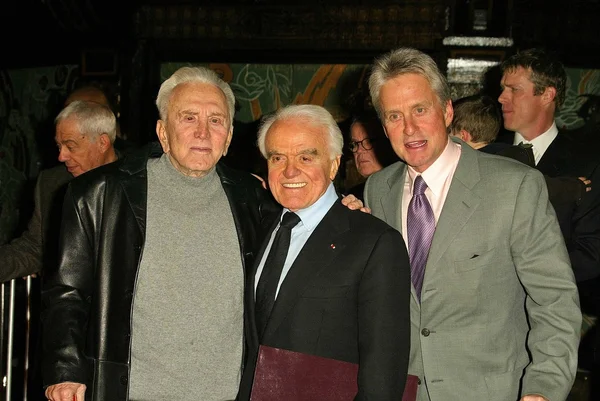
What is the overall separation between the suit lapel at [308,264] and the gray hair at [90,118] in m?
2.34

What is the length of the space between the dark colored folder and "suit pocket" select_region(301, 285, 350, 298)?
205 millimetres

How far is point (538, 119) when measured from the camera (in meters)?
4.31

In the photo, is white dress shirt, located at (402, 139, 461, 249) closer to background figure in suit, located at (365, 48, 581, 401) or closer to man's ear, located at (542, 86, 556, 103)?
background figure in suit, located at (365, 48, 581, 401)

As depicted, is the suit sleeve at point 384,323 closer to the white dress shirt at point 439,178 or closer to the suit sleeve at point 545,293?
the white dress shirt at point 439,178

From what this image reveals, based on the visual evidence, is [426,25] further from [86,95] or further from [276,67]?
[86,95]

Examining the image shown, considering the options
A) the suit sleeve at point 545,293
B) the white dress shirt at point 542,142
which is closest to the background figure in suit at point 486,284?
the suit sleeve at point 545,293

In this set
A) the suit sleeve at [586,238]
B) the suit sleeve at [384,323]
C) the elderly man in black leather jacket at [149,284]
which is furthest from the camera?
the suit sleeve at [586,238]

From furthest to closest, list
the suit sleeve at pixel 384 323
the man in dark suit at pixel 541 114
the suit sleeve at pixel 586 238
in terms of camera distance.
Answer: the man in dark suit at pixel 541 114
the suit sleeve at pixel 586 238
the suit sleeve at pixel 384 323

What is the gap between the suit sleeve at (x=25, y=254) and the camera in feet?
15.3

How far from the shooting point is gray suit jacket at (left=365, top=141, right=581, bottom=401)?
9.12 ft

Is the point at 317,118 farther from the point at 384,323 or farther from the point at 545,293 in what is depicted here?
the point at 545,293

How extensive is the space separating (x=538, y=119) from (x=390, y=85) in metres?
1.58

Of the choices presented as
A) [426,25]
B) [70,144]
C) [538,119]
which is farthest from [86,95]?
[538,119]

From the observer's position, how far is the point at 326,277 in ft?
8.92
